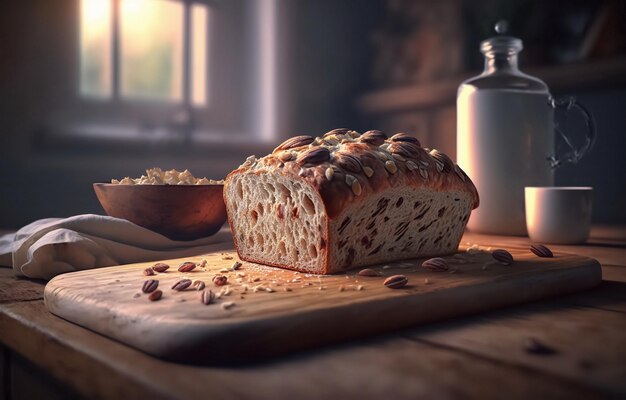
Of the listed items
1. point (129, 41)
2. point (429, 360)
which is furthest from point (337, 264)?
point (129, 41)

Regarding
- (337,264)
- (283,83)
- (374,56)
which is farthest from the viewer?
(374,56)

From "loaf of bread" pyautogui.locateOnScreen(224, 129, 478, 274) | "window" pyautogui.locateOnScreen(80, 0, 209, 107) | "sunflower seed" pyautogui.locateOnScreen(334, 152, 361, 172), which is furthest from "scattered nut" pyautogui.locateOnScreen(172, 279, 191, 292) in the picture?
"window" pyautogui.locateOnScreen(80, 0, 209, 107)

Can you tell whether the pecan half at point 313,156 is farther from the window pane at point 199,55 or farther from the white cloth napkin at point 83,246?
the window pane at point 199,55

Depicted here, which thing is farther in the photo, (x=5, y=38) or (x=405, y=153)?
(x=5, y=38)

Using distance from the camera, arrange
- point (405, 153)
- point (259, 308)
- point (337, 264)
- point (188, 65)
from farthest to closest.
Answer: point (188, 65), point (405, 153), point (337, 264), point (259, 308)

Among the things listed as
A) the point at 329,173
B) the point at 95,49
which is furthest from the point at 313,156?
the point at 95,49

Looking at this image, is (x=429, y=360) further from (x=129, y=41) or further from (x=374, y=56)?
(x=374, y=56)

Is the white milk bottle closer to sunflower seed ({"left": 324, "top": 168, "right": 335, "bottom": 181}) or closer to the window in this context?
→ sunflower seed ({"left": 324, "top": 168, "right": 335, "bottom": 181})

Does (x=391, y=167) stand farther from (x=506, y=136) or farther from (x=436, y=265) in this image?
(x=506, y=136)
